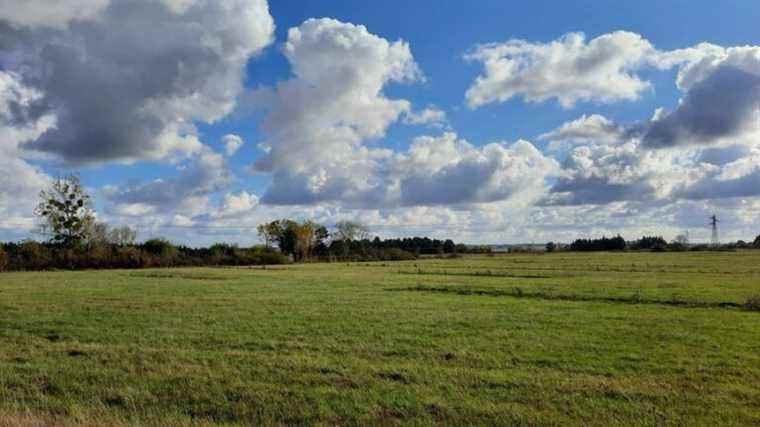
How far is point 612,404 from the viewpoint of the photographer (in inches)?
409

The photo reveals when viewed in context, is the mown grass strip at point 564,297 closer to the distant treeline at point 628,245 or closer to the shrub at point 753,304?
the shrub at point 753,304

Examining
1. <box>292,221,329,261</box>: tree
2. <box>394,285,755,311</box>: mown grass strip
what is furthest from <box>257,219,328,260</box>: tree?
<box>394,285,755,311</box>: mown grass strip

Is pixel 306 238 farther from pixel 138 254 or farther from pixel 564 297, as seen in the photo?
pixel 564 297

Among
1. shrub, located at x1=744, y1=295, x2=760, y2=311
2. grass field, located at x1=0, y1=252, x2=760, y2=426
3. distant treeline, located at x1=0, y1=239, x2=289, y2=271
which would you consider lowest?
shrub, located at x1=744, y1=295, x2=760, y2=311

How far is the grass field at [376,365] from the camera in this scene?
9992 millimetres

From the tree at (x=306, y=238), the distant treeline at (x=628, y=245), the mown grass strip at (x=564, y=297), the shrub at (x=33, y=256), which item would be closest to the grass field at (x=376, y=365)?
the mown grass strip at (x=564, y=297)

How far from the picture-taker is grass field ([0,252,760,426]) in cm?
→ 999

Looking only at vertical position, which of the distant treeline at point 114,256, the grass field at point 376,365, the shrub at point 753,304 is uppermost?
the distant treeline at point 114,256

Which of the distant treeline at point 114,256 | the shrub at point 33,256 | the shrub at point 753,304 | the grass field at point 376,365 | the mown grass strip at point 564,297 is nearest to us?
the grass field at point 376,365

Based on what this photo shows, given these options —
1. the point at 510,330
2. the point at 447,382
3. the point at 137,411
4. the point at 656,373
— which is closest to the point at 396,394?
the point at 447,382

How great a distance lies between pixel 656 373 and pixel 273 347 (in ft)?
33.2

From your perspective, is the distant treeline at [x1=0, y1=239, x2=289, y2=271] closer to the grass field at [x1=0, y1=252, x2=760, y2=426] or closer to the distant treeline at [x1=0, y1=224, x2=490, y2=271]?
the distant treeline at [x1=0, y1=224, x2=490, y2=271]

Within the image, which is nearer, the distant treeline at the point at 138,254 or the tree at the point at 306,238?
the distant treeline at the point at 138,254

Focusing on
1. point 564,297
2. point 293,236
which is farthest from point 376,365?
point 293,236
